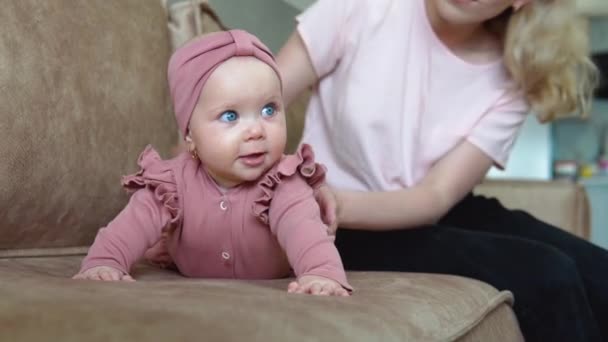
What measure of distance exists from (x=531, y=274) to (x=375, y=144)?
1.26ft

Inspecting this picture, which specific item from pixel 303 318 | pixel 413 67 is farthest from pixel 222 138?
pixel 413 67

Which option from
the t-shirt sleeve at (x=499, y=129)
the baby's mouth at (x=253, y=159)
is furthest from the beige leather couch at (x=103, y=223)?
the t-shirt sleeve at (x=499, y=129)

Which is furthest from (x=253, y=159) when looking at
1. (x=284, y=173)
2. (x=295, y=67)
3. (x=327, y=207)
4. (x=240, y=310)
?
(x=295, y=67)

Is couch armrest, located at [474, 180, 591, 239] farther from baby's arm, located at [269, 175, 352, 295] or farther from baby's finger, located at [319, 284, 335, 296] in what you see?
baby's finger, located at [319, 284, 335, 296]

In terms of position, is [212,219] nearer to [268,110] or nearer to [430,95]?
[268,110]

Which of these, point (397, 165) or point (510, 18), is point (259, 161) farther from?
point (510, 18)

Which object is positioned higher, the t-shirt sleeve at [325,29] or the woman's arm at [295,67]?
the t-shirt sleeve at [325,29]

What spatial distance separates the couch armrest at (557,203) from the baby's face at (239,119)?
1.00 metres

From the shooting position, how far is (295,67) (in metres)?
1.36

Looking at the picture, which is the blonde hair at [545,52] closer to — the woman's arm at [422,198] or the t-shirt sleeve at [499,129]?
the t-shirt sleeve at [499,129]

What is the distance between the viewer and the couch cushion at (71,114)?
1.02 m

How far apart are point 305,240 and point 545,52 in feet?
2.37

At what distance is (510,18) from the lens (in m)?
1.40

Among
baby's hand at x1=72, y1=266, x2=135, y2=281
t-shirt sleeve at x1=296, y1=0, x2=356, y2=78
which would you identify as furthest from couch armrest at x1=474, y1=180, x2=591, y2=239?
baby's hand at x1=72, y1=266, x2=135, y2=281
